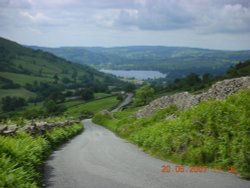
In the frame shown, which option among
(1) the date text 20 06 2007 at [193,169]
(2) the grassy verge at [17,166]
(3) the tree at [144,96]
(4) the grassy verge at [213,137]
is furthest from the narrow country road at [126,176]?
(3) the tree at [144,96]

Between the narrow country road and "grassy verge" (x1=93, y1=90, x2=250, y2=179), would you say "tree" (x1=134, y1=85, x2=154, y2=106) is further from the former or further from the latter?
the narrow country road

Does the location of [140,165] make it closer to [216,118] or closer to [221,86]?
[216,118]

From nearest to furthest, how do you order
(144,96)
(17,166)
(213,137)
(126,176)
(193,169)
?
(17,166)
(126,176)
(193,169)
(213,137)
(144,96)

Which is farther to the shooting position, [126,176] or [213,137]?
[213,137]

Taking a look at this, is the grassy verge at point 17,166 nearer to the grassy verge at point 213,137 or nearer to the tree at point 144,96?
the grassy verge at point 213,137

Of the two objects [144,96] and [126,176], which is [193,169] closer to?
[126,176]

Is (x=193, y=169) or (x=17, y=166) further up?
(x=17, y=166)

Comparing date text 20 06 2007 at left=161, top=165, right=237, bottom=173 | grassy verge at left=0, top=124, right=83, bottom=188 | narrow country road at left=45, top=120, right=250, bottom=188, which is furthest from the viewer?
date text 20 06 2007 at left=161, top=165, right=237, bottom=173

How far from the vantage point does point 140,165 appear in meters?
18.2

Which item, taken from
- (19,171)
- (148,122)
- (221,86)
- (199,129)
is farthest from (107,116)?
(19,171)

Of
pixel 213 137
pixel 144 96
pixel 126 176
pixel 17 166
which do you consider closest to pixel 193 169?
pixel 213 137

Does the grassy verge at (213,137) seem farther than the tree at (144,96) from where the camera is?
No

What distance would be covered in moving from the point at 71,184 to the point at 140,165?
4.51 metres

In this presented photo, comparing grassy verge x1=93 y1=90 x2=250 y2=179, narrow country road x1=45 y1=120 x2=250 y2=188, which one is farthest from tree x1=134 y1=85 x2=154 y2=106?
narrow country road x1=45 y1=120 x2=250 y2=188
